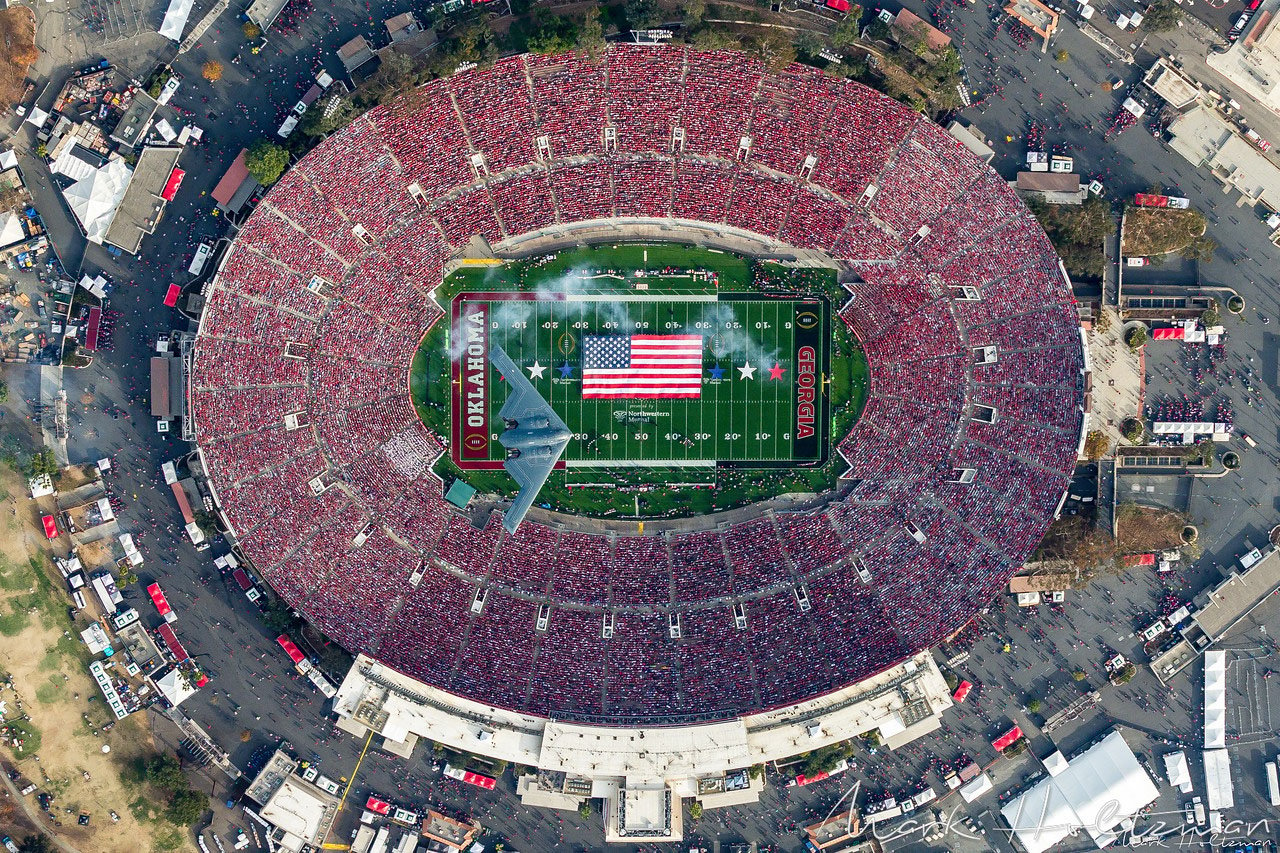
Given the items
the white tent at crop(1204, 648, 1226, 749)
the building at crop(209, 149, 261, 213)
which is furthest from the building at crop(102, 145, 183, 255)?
the white tent at crop(1204, 648, 1226, 749)

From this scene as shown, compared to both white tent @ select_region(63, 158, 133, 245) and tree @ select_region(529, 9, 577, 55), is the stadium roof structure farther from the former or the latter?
white tent @ select_region(63, 158, 133, 245)

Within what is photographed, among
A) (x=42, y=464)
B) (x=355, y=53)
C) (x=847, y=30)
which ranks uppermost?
(x=355, y=53)

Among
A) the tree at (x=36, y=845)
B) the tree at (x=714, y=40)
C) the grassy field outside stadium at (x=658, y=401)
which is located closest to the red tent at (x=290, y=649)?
the grassy field outside stadium at (x=658, y=401)

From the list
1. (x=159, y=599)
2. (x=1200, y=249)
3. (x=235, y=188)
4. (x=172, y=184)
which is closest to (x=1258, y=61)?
(x=1200, y=249)

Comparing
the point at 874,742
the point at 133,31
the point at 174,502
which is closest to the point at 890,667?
the point at 874,742

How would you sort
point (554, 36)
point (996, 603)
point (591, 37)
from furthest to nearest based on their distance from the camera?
point (996, 603) → point (554, 36) → point (591, 37)

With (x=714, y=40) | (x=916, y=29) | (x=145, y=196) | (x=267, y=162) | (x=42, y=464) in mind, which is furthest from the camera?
(x=42, y=464)

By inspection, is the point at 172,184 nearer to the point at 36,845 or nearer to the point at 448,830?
the point at 36,845
